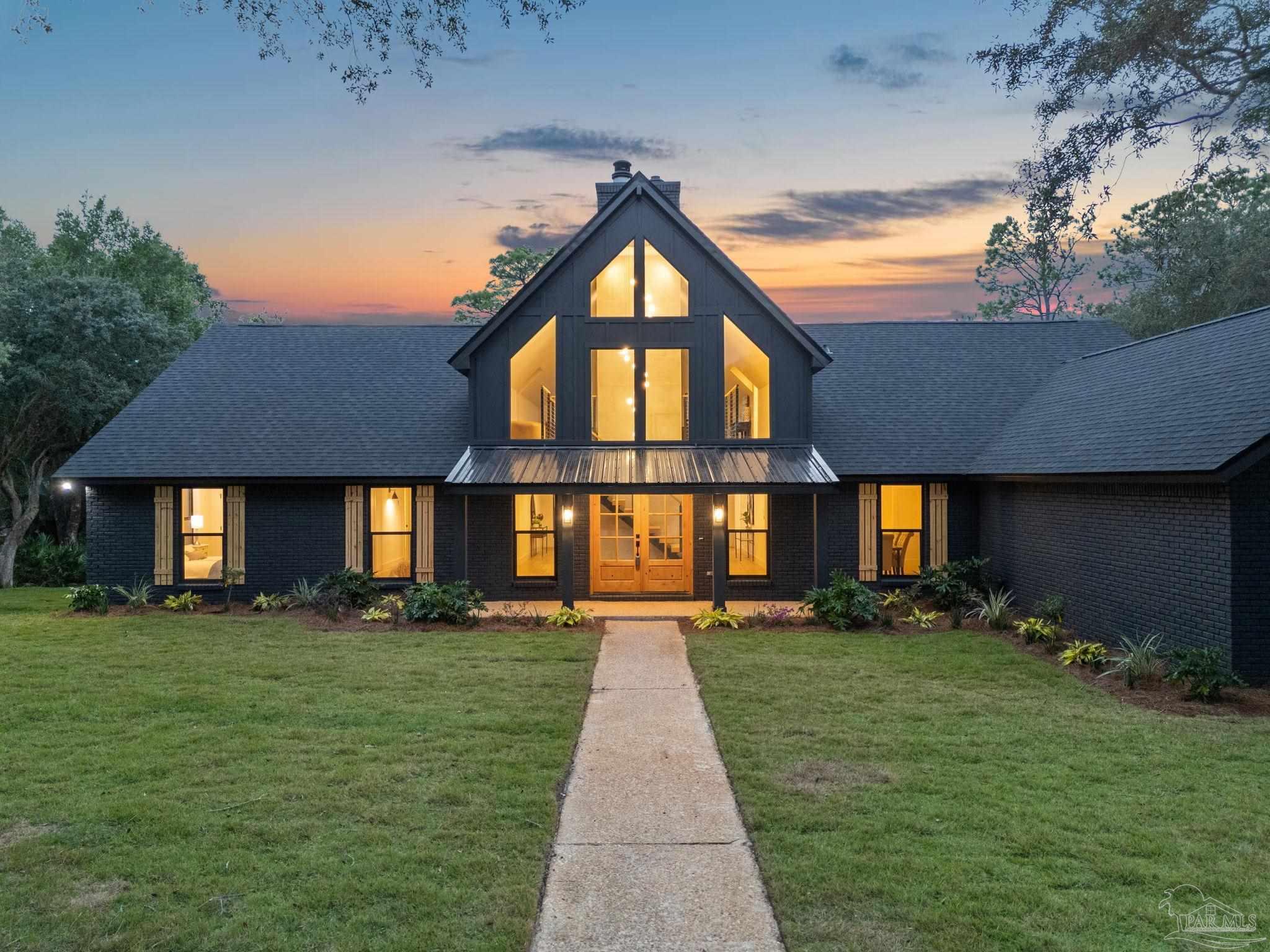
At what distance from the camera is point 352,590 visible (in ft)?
47.6

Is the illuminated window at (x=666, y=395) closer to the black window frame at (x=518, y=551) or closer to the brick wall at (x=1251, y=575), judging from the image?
the black window frame at (x=518, y=551)

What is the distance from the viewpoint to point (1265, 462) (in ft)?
30.2

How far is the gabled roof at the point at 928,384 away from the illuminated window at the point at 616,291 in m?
Answer: 4.33

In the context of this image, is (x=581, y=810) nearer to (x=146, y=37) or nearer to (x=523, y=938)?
(x=523, y=938)

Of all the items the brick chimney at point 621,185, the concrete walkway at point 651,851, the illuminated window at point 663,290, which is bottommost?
the concrete walkway at point 651,851

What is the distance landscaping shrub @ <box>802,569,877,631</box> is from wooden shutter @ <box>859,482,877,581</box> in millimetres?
2234

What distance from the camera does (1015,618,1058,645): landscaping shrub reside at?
11.6 m

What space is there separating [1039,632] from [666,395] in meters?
7.38

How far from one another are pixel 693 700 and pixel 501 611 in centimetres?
612

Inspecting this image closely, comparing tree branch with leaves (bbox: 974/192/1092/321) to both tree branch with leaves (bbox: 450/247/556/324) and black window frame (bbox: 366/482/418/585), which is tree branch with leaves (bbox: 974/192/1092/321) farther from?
black window frame (bbox: 366/482/418/585)

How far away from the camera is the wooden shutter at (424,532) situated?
51.2 feet

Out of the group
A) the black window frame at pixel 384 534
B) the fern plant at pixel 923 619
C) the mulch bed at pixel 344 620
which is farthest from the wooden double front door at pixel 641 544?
the fern plant at pixel 923 619

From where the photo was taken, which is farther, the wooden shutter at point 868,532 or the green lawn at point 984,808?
the wooden shutter at point 868,532

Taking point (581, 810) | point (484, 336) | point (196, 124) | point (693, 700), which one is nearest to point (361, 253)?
point (196, 124)
